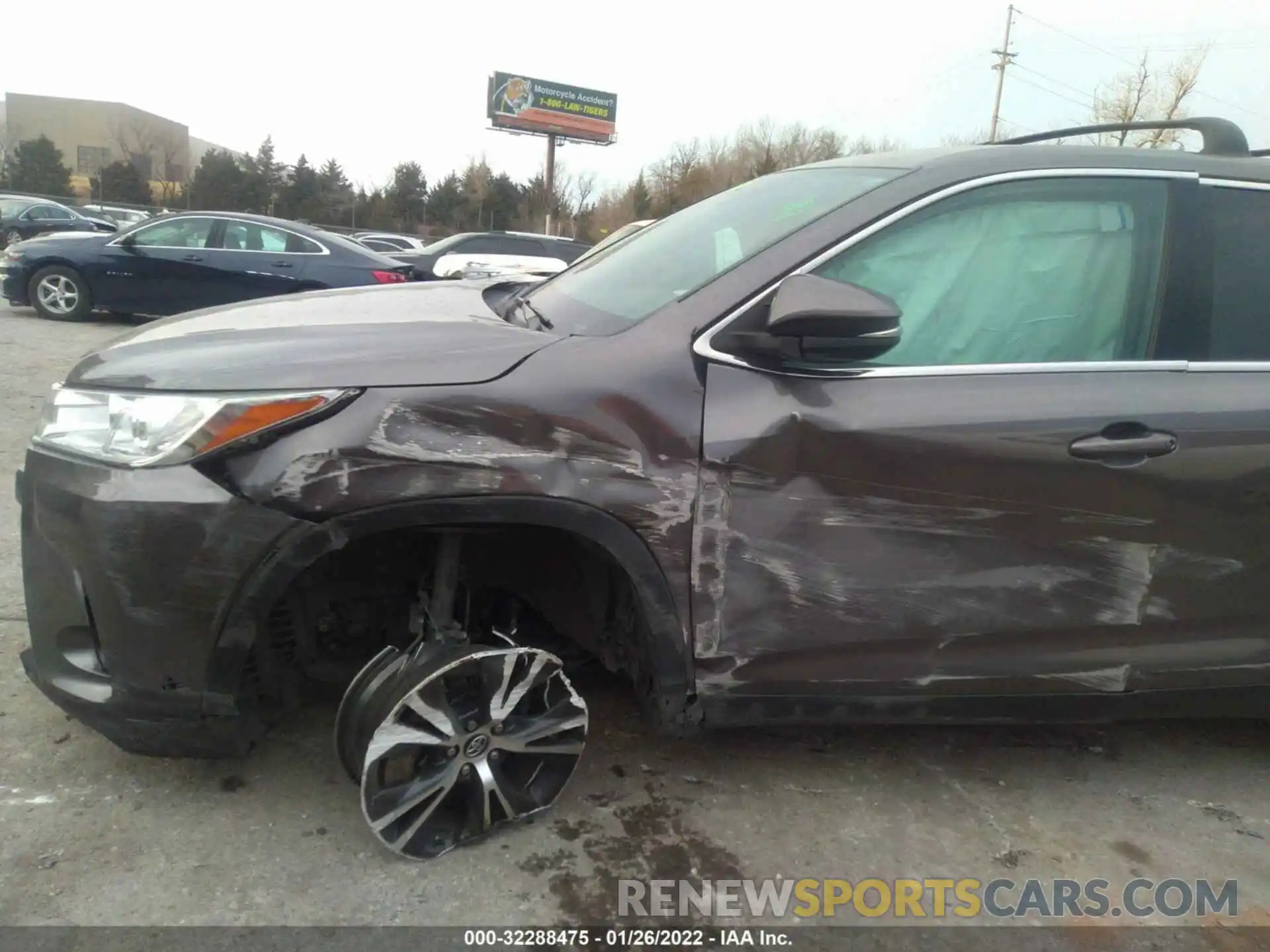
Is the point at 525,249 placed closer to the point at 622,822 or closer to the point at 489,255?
the point at 489,255

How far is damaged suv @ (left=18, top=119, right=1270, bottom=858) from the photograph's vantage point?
1.99m

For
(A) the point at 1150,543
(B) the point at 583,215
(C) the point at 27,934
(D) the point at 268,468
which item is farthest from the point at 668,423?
(B) the point at 583,215

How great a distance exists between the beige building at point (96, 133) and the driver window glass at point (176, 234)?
1752 inches

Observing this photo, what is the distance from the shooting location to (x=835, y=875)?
2.29 m

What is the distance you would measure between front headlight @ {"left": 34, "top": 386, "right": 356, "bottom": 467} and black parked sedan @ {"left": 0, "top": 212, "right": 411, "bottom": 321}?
8.53m

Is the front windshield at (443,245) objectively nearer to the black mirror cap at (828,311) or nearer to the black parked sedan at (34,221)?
the black parked sedan at (34,221)

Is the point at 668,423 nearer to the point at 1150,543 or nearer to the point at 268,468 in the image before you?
the point at 268,468

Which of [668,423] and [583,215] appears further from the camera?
[583,215]

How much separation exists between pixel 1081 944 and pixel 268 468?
2093 mm

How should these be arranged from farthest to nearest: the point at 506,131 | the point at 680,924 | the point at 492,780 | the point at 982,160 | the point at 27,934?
1. the point at 506,131
2. the point at 982,160
3. the point at 492,780
4. the point at 680,924
5. the point at 27,934

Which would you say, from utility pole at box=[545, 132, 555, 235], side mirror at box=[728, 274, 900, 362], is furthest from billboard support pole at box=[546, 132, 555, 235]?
side mirror at box=[728, 274, 900, 362]

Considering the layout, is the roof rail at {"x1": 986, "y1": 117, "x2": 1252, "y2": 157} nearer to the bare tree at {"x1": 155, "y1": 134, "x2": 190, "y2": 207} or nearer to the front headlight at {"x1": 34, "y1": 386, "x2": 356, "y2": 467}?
the front headlight at {"x1": 34, "y1": 386, "x2": 356, "y2": 467}

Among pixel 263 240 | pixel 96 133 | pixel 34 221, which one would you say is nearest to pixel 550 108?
pixel 96 133

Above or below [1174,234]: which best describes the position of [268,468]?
below
